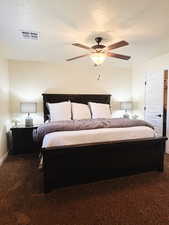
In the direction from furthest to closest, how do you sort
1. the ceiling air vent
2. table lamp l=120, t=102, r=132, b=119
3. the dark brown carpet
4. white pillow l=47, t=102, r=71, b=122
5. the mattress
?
1. table lamp l=120, t=102, r=132, b=119
2. white pillow l=47, t=102, r=71, b=122
3. the ceiling air vent
4. the mattress
5. the dark brown carpet

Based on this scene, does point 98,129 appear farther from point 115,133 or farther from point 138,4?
point 138,4

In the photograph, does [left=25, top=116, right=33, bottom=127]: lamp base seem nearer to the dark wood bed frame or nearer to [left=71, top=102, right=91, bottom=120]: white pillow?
[left=71, top=102, right=91, bottom=120]: white pillow

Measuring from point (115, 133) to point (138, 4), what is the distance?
1.86 metres

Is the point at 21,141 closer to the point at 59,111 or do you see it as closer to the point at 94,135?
the point at 59,111

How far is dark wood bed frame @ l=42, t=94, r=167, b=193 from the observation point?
2.19 meters

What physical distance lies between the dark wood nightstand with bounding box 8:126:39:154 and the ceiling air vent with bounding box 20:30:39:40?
205 centimetres

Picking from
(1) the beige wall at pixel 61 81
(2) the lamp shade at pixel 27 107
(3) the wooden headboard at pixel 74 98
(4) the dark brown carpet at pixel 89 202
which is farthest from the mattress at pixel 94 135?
(1) the beige wall at pixel 61 81

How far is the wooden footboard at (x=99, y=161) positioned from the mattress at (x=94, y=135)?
0.53 ft

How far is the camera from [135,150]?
257 centimetres

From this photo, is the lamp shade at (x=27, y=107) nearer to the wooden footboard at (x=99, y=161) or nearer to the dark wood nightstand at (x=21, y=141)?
the dark wood nightstand at (x=21, y=141)

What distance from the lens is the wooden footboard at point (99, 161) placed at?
2.19 meters

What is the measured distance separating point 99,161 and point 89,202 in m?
0.60

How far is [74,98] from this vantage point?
4551mm

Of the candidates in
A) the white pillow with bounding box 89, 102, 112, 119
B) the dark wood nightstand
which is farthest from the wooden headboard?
the dark wood nightstand
